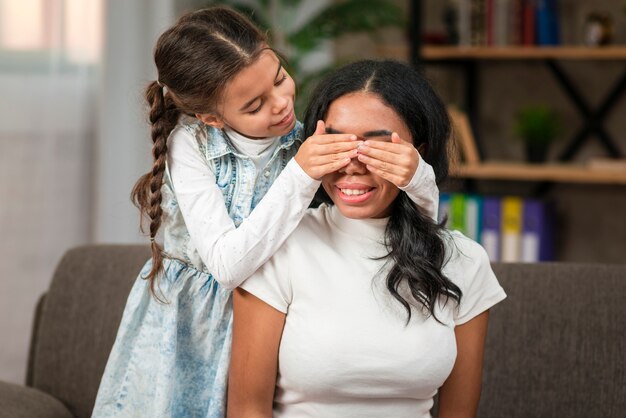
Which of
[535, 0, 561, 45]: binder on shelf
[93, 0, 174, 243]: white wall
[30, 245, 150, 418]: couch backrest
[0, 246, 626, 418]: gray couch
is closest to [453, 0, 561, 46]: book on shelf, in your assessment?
→ [535, 0, 561, 45]: binder on shelf

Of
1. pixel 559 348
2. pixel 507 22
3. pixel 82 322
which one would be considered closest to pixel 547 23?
pixel 507 22

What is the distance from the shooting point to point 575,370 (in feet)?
6.12

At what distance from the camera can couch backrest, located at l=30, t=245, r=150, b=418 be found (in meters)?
2.02

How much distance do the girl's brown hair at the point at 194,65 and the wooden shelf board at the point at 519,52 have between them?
203 centimetres

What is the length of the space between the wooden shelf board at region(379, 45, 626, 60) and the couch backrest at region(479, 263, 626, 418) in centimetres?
181

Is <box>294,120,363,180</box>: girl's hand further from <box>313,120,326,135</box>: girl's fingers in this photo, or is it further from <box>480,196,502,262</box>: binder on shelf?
<box>480,196,502,262</box>: binder on shelf

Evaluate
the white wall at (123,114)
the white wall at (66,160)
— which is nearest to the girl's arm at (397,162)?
the white wall at (66,160)

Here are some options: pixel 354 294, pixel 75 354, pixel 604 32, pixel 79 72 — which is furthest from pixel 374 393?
pixel 604 32

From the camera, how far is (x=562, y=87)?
13.3 ft

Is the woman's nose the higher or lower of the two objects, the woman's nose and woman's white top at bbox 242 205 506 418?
the higher

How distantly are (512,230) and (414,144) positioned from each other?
238 centimetres

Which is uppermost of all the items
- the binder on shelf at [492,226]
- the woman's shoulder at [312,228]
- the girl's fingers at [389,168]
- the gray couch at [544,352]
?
the girl's fingers at [389,168]

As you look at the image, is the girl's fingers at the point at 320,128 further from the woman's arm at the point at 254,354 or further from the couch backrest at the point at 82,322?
the couch backrest at the point at 82,322

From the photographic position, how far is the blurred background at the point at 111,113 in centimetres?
311
